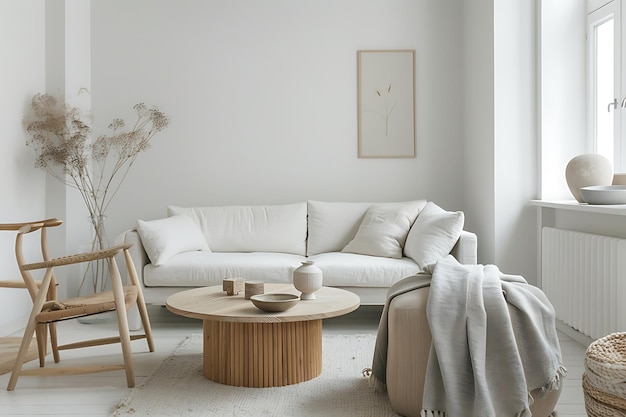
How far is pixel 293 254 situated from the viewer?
4988 mm

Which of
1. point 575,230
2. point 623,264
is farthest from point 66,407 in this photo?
point 575,230

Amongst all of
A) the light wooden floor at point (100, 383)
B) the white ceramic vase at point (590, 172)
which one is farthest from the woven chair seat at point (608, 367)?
the white ceramic vase at point (590, 172)

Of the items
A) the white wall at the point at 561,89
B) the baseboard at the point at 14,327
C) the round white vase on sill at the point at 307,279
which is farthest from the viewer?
the white wall at the point at 561,89

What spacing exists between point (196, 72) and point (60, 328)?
2.37 m

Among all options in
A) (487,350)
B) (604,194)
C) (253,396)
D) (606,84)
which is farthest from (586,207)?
(253,396)

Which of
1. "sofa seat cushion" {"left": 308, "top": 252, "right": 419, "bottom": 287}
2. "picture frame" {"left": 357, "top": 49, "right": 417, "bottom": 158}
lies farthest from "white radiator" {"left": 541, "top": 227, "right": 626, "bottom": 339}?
"picture frame" {"left": 357, "top": 49, "right": 417, "bottom": 158}

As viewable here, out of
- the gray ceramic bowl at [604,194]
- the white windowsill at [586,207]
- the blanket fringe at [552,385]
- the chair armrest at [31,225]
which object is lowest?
the blanket fringe at [552,385]

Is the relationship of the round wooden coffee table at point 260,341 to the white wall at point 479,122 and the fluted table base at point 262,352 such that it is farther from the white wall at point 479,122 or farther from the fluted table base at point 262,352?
the white wall at point 479,122

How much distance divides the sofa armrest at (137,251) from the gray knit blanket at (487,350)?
97.4 inches

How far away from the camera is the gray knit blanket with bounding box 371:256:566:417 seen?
2.42m

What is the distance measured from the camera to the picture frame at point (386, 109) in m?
5.42

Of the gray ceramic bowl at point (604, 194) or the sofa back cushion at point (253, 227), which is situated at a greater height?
the gray ceramic bowl at point (604, 194)

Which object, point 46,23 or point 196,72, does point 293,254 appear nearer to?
point 196,72

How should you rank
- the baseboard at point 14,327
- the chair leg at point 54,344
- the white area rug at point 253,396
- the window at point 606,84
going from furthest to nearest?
the baseboard at point 14,327 → the window at point 606,84 → the chair leg at point 54,344 → the white area rug at point 253,396
